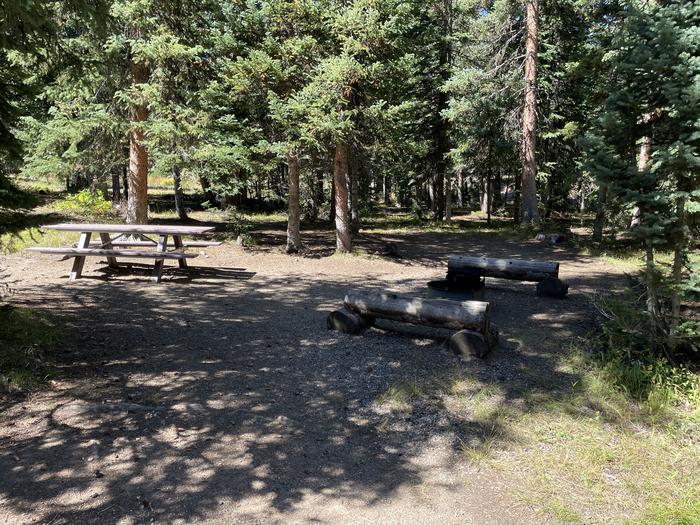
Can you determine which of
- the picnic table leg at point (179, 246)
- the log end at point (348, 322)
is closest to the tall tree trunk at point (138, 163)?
the picnic table leg at point (179, 246)

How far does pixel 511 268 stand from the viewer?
973cm

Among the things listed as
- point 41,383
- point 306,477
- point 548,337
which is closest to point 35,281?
point 41,383

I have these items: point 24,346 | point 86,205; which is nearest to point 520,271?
point 24,346

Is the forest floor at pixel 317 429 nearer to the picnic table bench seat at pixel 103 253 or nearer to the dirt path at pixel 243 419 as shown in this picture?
the dirt path at pixel 243 419

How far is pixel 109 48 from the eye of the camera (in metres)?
11.8

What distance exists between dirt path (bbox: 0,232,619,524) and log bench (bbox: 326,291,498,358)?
279mm

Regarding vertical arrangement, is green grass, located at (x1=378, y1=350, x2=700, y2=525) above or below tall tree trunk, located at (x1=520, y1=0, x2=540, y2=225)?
below

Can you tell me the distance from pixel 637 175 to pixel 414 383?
3.55m

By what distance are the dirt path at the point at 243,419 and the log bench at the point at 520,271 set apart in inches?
23.8

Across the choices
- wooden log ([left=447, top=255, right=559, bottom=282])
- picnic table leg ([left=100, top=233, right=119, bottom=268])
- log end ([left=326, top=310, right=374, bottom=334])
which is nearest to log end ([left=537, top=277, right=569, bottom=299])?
wooden log ([left=447, top=255, right=559, bottom=282])

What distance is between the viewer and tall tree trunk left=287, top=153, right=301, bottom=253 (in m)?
14.3

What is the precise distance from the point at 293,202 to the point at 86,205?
38.4 ft

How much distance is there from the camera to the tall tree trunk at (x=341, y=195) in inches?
553

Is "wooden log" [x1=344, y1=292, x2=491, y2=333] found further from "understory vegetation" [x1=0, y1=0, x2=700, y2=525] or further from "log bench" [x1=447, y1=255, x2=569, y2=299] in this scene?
"log bench" [x1=447, y1=255, x2=569, y2=299]
